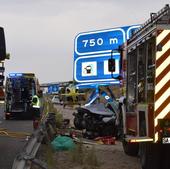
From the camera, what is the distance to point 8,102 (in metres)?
39.3

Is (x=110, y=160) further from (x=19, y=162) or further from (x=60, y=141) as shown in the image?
(x=19, y=162)

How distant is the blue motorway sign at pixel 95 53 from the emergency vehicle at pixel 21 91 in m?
13.7

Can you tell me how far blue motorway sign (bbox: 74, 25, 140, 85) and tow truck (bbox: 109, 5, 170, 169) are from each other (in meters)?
9.89

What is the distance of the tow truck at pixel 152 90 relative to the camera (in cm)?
1187

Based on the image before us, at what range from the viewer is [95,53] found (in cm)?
2584

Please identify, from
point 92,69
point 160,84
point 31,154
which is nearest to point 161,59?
point 160,84

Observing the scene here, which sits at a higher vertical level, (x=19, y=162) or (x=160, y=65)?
(x=160, y=65)

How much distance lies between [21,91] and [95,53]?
1479 cm

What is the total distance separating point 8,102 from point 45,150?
926 inches

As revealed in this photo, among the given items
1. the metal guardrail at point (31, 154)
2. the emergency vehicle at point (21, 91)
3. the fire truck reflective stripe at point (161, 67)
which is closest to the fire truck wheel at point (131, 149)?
the metal guardrail at point (31, 154)

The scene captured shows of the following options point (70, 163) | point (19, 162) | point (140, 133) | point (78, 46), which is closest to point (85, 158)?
point (70, 163)

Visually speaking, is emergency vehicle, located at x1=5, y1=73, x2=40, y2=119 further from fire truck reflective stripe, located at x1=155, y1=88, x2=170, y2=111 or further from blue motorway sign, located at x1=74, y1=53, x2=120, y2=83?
fire truck reflective stripe, located at x1=155, y1=88, x2=170, y2=111

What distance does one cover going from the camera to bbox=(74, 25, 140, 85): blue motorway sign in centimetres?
2487

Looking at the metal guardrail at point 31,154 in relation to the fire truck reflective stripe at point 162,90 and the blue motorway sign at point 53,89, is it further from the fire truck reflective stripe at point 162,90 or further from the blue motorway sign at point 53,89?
the blue motorway sign at point 53,89
